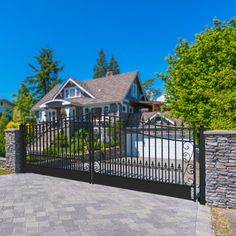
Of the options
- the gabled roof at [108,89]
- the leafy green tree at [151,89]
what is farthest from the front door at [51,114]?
the leafy green tree at [151,89]

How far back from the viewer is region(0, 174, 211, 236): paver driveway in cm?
347

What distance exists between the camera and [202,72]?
39.6ft

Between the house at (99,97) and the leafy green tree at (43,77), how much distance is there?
1257 cm

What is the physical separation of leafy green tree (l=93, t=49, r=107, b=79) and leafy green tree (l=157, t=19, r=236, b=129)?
1375 inches

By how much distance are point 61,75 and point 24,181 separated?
32833 millimetres

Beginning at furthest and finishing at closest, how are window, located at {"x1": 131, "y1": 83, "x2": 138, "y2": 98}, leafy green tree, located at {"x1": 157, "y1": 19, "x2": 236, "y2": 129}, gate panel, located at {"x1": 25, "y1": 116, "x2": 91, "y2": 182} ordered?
1. window, located at {"x1": 131, "y1": 83, "x2": 138, "y2": 98}
2. leafy green tree, located at {"x1": 157, "y1": 19, "x2": 236, "y2": 129}
3. gate panel, located at {"x1": 25, "y1": 116, "x2": 91, "y2": 182}

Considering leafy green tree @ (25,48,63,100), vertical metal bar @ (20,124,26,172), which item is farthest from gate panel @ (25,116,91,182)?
leafy green tree @ (25,48,63,100)

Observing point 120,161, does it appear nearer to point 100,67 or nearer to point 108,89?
point 108,89

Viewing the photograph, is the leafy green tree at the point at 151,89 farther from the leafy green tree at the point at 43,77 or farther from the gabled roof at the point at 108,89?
the gabled roof at the point at 108,89

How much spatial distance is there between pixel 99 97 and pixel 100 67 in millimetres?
29188

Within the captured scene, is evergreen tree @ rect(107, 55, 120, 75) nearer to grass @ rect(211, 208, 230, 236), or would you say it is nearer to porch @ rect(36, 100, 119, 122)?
porch @ rect(36, 100, 119, 122)

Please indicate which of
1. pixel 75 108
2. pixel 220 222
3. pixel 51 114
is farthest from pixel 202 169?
pixel 51 114

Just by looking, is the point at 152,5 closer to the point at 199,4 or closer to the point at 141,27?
the point at 199,4

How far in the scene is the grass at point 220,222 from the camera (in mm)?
3426
